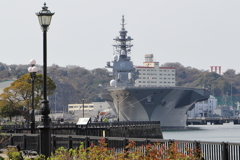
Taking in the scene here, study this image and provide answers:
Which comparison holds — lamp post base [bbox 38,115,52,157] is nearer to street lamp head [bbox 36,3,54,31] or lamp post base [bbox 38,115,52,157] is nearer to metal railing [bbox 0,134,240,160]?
metal railing [bbox 0,134,240,160]

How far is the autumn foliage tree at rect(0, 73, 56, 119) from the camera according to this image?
213 ft

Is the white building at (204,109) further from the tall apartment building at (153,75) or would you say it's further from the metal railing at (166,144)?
the metal railing at (166,144)

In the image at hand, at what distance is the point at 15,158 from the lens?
37.4ft

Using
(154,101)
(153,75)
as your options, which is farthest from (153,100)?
(153,75)

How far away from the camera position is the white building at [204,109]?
170 m

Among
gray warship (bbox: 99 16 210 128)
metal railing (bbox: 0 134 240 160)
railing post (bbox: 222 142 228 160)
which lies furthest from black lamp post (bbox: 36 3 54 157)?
gray warship (bbox: 99 16 210 128)

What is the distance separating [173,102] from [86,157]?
6840 centimetres

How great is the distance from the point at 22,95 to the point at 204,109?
11461 centimetres

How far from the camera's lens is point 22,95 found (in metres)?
66.8

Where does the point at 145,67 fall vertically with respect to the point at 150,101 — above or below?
above

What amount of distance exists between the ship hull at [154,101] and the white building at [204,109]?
280 ft

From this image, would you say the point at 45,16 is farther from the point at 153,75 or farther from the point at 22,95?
the point at 153,75

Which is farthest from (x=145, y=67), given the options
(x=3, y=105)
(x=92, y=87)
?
(x=3, y=105)

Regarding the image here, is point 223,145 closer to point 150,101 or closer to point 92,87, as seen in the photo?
point 150,101
